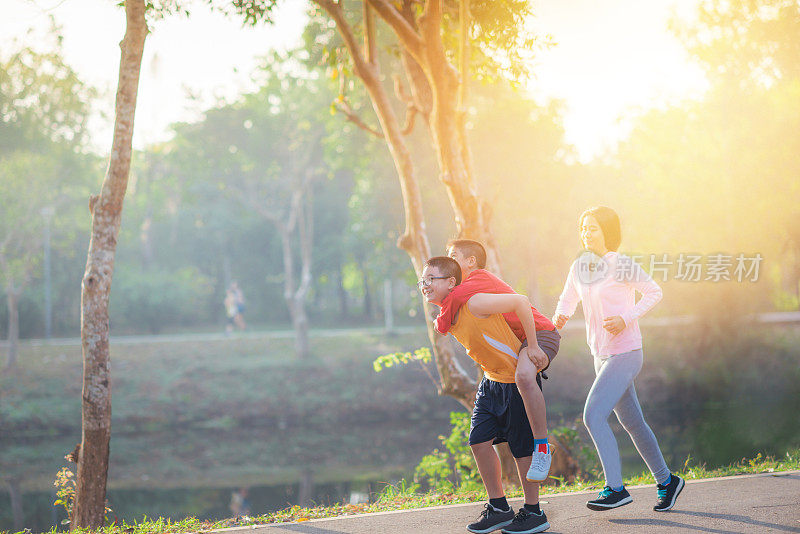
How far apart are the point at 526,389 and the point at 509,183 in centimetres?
1968

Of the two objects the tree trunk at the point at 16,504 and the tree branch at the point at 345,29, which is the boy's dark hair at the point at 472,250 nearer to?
the tree branch at the point at 345,29

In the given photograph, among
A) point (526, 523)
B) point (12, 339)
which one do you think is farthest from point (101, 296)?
point (12, 339)

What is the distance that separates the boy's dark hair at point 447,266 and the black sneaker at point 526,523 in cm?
149

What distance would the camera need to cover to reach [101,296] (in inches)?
293

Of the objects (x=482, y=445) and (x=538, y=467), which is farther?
(x=482, y=445)

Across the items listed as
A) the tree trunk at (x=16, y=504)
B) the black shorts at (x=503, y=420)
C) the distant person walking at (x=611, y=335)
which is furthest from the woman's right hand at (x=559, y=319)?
the tree trunk at (x=16, y=504)

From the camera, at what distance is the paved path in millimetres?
4738

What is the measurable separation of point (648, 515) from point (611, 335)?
1217mm

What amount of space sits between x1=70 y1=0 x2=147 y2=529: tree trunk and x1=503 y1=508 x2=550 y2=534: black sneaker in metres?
4.32

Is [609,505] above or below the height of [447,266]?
below

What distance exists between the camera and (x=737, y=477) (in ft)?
20.5

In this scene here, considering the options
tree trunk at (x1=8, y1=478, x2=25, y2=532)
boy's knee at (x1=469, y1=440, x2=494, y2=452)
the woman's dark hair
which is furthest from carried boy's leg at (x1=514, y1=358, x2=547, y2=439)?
tree trunk at (x1=8, y1=478, x2=25, y2=532)

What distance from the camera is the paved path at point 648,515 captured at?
4.74 metres

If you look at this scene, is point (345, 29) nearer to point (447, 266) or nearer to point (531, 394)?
point (447, 266)
